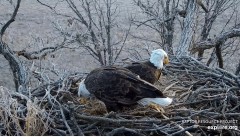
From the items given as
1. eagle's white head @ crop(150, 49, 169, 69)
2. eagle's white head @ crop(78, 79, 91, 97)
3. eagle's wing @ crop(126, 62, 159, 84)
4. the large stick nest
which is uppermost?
eagle's white head @ crop(150, 49, 169, 69)

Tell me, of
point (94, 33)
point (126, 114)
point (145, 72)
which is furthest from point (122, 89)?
point (94, 33)

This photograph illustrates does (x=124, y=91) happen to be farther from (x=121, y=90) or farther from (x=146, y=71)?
(x=146, y=71)

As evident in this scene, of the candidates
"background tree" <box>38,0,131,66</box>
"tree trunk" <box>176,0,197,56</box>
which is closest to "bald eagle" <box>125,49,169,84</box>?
"tree trunk" <box>176,0,197,56</box>

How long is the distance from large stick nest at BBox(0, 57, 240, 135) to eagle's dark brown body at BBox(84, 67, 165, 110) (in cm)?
9

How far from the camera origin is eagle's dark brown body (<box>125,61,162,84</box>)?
4.54 m

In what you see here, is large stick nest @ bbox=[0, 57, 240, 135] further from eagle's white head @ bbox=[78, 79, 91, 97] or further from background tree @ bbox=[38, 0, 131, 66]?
background tree @ bbox=[38, 0, 131, 66]

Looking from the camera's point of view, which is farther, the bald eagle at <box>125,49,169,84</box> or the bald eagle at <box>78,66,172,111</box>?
the bald eagle at <box>125,49,169,84</box>

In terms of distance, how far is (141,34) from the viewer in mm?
17047

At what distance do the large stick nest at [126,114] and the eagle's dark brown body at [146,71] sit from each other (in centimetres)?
20

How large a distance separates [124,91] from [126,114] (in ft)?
0.67

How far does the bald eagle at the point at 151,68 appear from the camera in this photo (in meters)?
4.55

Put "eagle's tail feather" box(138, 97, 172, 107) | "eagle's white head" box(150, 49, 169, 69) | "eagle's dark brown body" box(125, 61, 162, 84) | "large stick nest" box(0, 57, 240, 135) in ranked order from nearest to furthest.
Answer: "large stick nest" box(0, 57, 240, 135) → "eagle's tail feather" box(138, 97, 172, 107) → "eagle's dark brown body" box(125, 61, 162, 84) → "eagle's white head" box(150, 49, 169, 69)

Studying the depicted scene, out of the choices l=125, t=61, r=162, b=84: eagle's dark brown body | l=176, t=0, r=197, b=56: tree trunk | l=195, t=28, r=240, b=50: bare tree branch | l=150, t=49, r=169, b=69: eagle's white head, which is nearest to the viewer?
l=125, t=61, r=162, b=84: eagle's dark brown body

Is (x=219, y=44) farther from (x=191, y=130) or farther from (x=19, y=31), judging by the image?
(x=19, y=31)
